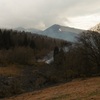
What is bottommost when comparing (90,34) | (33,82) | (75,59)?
(33,82)

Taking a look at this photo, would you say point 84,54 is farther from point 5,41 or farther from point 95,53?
point 5,41

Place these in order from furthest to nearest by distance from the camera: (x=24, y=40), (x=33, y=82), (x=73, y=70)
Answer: (x=24, y=40)
(x=33, y=82)
(x=73, y=70)

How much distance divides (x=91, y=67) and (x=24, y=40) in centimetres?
11190

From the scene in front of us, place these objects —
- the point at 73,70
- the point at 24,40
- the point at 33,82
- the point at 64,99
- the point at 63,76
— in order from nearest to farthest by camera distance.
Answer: the point at 64,99 < the point at 73,70 < the point at 63,76 < the point at 33,82 < the point at 24,40

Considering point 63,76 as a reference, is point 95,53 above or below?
above

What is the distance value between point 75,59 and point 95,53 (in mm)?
6009

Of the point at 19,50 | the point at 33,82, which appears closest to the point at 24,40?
the point at 19,50

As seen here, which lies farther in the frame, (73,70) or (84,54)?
(73,70)

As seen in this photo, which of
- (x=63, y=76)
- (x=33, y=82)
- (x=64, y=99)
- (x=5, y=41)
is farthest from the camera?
(x=5, y=41)

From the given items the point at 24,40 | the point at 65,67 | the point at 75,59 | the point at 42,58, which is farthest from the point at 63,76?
the point at 24,40

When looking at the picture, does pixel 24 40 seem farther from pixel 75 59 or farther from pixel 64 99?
pixel 64 99

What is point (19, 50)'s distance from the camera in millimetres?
134125

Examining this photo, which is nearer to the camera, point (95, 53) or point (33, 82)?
point (95, 53)

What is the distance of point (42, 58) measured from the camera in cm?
16512
